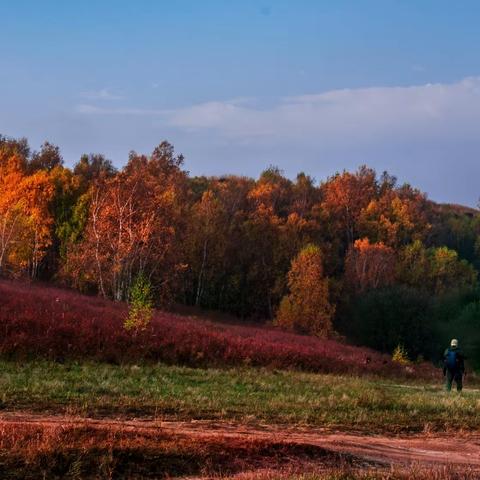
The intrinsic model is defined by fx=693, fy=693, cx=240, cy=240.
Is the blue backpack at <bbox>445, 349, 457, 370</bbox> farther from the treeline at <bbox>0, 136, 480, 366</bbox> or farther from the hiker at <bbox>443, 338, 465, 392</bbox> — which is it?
the treeline at <bbox>0, 136, 480, 366</bbox>

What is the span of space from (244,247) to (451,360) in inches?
2258

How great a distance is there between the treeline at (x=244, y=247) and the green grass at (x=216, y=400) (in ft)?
94.6

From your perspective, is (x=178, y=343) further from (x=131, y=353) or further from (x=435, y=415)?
(x=435, y=415)

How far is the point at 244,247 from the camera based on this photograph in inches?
3120

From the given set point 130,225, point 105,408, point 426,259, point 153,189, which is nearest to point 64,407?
point 105,408

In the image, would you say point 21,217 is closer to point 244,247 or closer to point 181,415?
point 244,247

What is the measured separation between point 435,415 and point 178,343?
43.7 ft

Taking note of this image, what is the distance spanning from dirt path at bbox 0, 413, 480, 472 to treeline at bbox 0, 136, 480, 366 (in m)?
35.8

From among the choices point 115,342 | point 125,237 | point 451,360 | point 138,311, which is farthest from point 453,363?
point 125,237

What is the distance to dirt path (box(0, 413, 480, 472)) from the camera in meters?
10.4

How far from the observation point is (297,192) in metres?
98.7

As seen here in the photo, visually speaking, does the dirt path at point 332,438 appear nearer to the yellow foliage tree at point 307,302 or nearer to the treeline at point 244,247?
the treeline at point 244,247

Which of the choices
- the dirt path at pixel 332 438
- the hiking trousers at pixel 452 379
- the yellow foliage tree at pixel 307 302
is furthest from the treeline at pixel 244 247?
the dirt path at pixel 332 438

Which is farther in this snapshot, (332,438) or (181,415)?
(181,415)
